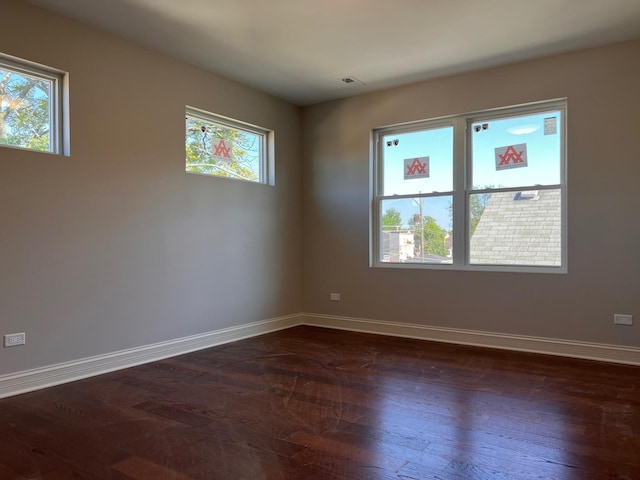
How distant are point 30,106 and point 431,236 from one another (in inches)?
160

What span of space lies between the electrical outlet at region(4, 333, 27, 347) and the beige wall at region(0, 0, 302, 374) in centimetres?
5

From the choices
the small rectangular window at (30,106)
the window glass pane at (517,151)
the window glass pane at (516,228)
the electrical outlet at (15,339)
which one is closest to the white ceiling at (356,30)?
the small rectangular window at (30,106)

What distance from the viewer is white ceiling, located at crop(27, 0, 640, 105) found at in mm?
3430

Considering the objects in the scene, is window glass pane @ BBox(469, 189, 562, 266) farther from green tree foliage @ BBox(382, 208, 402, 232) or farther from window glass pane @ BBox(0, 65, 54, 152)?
window glass pane @ BBox(0, 65, 54, 152)

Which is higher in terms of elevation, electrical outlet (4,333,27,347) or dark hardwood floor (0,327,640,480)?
electrical outlet (4,333,27,347)

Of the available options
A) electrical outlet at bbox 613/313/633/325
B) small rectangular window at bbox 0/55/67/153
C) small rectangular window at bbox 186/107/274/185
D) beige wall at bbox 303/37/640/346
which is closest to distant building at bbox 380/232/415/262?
beige wall at bbox 303/37/640/346

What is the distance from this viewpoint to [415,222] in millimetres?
5270

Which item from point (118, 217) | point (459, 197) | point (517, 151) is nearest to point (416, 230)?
point (459, 197)

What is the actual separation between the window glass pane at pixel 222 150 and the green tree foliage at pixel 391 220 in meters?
1.64

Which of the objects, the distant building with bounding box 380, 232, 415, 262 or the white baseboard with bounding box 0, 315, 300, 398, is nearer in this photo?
the white baseboard with bounding box 0, 315, 300, 398

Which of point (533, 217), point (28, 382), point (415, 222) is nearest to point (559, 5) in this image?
point (533, 217)

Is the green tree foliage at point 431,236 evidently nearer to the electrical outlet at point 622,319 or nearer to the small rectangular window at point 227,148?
the electrical outlet at point 622,319

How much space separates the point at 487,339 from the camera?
15.4ft

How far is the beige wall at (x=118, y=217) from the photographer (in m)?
3.33
